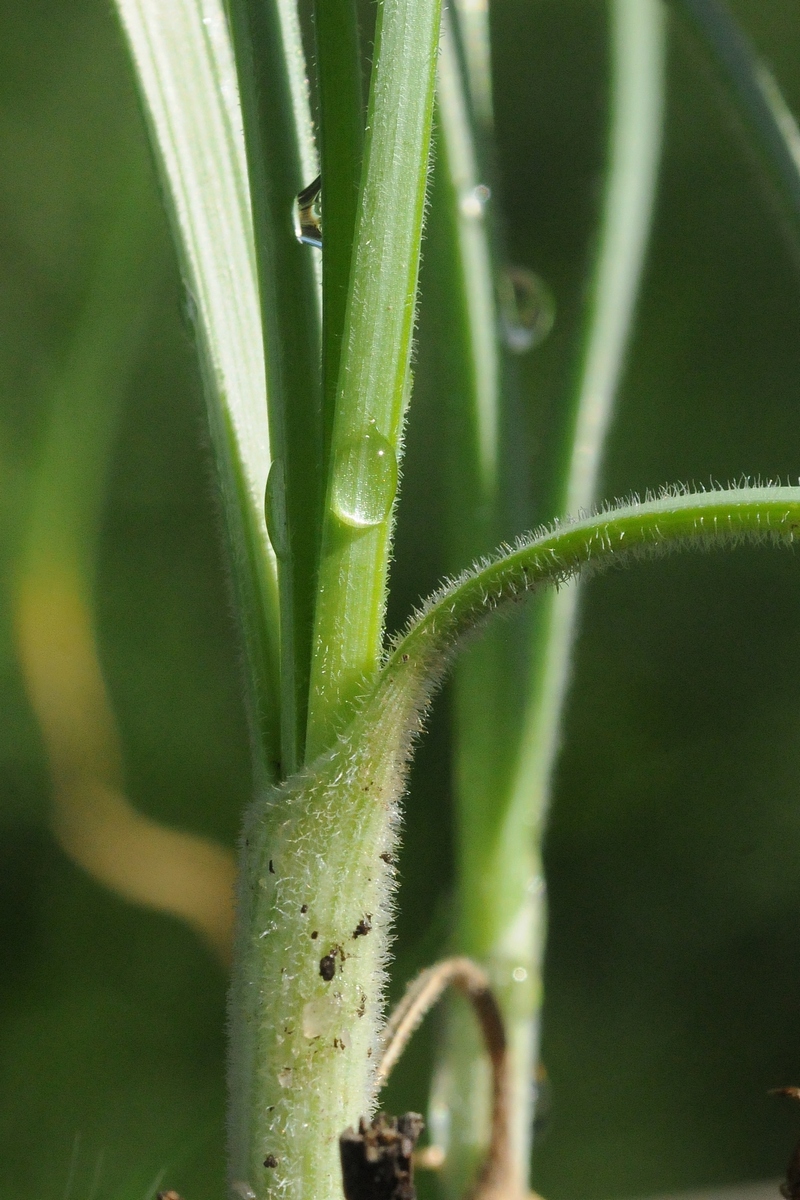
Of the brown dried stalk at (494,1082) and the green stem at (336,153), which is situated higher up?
the green stem at (336,153)

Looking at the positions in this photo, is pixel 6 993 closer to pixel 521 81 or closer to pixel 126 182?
pixel 126 182

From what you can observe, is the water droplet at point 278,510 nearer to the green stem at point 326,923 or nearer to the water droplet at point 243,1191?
the green stem at point 326,923

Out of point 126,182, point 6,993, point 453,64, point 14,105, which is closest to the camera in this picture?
point 453,64

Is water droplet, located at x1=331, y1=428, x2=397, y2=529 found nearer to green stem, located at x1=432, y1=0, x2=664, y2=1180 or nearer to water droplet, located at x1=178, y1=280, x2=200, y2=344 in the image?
water droplet, located at x1=178, y1=280, x2=200, y2=344

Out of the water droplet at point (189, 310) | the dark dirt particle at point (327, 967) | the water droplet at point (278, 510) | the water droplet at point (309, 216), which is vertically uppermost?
the water droplet at point (309, 216)

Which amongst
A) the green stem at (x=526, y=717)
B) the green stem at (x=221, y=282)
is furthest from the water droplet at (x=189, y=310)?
the green stem at (x=526, y=717)

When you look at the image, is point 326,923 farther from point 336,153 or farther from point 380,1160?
point 336,153

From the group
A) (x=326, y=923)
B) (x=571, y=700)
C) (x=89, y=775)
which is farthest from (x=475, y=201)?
Answer: (x=571, y=700)

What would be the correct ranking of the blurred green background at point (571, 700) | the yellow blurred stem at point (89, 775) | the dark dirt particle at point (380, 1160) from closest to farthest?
the dark dirt particle at point (380, 1160) < the yellow blurred stem at point (89, 775) < the blurred green background at point (571, 700)

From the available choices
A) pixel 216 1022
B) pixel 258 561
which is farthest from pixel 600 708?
pixel 258 561
